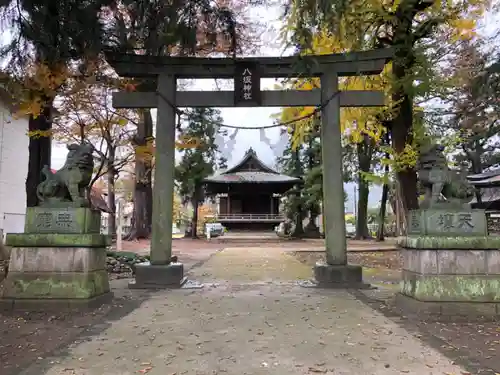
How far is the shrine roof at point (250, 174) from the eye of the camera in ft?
118

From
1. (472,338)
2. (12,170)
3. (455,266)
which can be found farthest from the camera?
(12,170)

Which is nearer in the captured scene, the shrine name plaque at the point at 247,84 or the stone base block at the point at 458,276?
the stone base block at the point at 458,276

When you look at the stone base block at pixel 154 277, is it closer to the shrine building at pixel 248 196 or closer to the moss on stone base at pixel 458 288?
the moss on stone base at pixel 458 288

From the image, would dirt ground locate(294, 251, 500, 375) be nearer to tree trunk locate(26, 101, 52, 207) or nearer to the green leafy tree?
the green leafy tree

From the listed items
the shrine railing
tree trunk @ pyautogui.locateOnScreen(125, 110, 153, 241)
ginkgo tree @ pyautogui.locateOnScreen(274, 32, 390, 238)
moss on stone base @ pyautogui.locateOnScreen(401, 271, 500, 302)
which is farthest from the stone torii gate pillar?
the shrine railing

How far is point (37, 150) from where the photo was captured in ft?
33.4

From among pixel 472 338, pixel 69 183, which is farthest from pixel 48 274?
pixel 472 338

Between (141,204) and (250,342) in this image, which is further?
(141,204)

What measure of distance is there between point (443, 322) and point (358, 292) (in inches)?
87.9

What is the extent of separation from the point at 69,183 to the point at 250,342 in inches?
146

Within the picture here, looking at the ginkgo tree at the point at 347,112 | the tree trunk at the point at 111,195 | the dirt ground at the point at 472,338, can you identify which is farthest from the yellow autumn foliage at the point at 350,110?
the tree trunk at the point at 111,195

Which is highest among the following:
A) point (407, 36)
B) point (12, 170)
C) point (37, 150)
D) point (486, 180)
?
point (407, 36)

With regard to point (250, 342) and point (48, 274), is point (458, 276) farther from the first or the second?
point (48, 274)

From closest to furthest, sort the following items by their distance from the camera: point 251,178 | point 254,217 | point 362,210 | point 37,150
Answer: point 37,150, point 362,210, point 251,178, point 254,217
